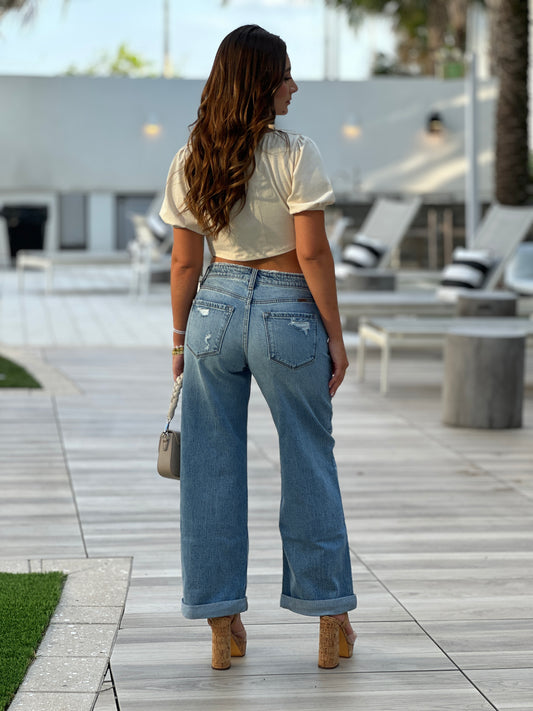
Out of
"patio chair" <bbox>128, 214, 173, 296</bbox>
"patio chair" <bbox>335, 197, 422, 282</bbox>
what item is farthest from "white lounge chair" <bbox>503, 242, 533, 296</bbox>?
"patio chair" <bbox>128, 214, 173, 296</bbox>

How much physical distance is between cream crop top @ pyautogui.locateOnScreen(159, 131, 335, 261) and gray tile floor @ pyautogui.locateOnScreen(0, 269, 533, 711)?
94cm

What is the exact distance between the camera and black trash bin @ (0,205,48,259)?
53.2 feet

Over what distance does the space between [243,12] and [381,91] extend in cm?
385

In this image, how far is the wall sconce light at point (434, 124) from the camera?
1728cm

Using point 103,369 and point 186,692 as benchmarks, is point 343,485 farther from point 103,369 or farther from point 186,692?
point 103,369

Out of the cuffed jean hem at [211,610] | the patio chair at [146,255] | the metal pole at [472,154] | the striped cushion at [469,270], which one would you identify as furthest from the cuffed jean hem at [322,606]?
the patio chair at [146,255]

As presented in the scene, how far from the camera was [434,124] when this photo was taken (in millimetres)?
17297

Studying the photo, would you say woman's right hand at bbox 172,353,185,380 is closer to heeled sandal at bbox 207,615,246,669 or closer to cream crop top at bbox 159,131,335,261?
cream crop top at bbox 159,131,335,261

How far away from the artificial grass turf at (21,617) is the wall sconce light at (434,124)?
15.2 meters

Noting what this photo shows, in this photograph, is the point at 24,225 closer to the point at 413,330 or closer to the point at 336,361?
the point at 413,330

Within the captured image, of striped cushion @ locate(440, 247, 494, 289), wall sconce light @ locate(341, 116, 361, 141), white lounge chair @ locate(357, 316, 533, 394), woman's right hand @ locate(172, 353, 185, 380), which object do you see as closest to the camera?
woman's right hand @ locate(172, 353, 185, 380)

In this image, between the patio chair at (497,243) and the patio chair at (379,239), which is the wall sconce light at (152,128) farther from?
the patio chair at (497,243)

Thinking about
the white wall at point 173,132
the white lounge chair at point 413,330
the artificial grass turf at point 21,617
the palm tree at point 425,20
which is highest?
the palm tree at point 425,20

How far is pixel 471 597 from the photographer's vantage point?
2998 millimetres
